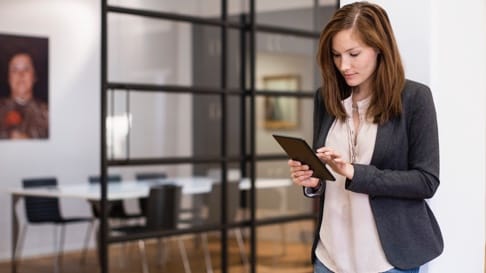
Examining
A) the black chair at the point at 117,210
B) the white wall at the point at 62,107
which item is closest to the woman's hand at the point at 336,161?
the black chair at the point at 117,210

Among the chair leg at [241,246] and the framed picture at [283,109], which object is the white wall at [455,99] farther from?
the framed picture at [283,109]

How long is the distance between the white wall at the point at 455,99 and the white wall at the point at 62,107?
5.90 metres

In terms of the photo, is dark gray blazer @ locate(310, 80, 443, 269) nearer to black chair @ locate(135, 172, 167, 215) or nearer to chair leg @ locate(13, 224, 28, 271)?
black chair @ locate(135, 172, 167, 215)

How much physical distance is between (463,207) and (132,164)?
9.14 ft

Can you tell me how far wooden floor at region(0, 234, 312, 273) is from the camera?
598 cm

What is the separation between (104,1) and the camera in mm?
4465

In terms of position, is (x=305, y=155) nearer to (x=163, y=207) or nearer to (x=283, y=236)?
(x=163, y=207)

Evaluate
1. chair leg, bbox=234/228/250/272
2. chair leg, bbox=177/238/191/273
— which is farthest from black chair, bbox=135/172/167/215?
chair leg, bbox=234/228/250/272

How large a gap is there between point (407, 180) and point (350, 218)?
→ 7.6 inches

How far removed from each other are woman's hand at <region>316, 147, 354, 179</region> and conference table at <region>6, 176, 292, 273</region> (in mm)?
3842

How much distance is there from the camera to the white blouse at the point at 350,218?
1.95 m

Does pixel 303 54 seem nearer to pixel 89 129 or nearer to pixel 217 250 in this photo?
pixel 217 250

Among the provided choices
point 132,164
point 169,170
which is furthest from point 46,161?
point 132,164

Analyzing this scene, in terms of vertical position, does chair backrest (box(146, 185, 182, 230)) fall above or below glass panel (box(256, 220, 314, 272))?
above
